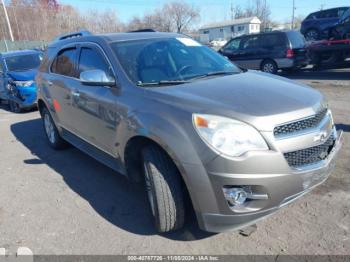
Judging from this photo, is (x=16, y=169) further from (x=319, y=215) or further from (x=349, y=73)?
(x=349, y=73)

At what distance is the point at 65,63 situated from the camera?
16.3 ft

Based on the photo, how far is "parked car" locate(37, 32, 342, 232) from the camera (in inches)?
100

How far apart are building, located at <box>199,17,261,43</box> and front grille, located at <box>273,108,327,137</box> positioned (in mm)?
69381

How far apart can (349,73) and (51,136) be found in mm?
11099

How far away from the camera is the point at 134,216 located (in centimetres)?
359

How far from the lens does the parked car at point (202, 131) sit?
2.55m

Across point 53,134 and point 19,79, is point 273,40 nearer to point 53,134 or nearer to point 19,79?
point 19,79

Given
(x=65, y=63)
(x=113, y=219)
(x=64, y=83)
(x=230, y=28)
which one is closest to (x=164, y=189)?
(x=113, y=219)

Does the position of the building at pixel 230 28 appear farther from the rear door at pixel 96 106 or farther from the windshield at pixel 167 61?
the rear door at pixel 96 106

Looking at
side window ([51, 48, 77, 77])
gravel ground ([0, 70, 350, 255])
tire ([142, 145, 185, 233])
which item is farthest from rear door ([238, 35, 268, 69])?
tire ([142, 145, 185, 233])

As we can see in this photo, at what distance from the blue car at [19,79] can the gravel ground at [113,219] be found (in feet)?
15.1

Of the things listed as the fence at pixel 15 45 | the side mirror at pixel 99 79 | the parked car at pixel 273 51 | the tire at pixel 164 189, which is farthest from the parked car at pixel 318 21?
the fence at pixel 15 45

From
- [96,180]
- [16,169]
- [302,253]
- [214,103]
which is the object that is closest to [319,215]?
[302,253]

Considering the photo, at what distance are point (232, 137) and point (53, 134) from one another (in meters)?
4.13
